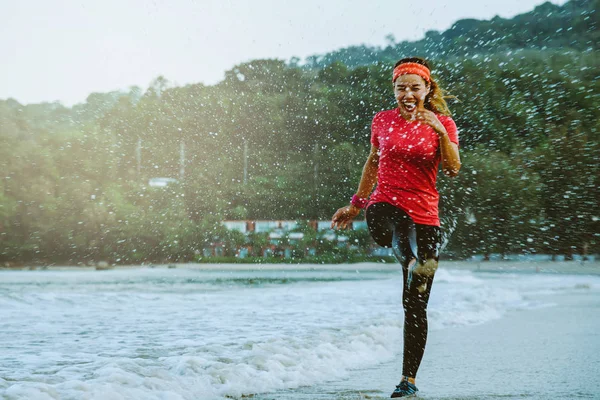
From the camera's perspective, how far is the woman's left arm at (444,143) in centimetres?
299

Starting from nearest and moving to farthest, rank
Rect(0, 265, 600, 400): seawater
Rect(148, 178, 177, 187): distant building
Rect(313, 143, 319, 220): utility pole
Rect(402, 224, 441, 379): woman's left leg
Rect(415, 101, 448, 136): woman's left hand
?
Rect(415, 101, 448, 136): woman's left hand → Rect(402, 224, 441, 379): woman's left leg → Rect(0, 265, 600, 400): seawater → Rect(313, 143, 319, 220): utility pole → Rect(148, 178, 177, 187): distant building

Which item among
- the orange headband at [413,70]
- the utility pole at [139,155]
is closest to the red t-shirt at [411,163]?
the orange headband at [413,70]

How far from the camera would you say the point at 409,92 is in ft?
10.1

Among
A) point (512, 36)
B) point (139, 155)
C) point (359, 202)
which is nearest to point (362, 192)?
point (359, 202)

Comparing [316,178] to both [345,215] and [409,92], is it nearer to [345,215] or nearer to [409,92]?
[345,215]

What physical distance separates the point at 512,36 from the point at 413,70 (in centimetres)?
4537

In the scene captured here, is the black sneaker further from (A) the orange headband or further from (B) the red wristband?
(A) the orange headband

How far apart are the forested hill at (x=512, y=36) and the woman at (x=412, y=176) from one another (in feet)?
120

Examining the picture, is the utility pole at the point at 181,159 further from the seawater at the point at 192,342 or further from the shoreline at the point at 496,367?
the shoreline at the point at 496,367

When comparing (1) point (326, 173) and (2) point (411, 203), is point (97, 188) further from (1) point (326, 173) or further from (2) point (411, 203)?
(2) point (411, 203)

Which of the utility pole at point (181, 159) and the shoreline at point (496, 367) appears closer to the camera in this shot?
the shoreline at point (496, 367)

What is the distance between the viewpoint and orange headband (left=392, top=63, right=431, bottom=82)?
10.1 feet

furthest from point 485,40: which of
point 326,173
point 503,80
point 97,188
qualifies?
point 97,188

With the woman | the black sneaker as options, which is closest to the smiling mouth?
the woman
